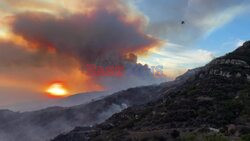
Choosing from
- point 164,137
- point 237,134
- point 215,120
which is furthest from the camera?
point 215,120

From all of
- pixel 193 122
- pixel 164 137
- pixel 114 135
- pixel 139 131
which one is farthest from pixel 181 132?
pixel 114 135

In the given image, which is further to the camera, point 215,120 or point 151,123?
point 151,123

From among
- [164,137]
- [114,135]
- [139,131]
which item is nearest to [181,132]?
[164,137]

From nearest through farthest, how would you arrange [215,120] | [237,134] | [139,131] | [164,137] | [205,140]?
[205,140]
[237,134]
[164,137]
[215,120]
[139,131]

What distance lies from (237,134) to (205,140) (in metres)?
29.4

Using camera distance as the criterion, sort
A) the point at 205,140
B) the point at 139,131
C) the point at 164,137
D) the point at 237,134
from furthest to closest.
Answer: the point at 139,131 < the point at 164,137 < the point at 237,134 < the point at 205,140

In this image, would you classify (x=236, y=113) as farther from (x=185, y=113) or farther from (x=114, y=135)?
(x=114, y=135)

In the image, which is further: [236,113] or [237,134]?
[236,113]

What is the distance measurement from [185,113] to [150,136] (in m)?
33.4

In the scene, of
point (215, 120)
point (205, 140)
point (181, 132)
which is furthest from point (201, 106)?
point (205, 140)

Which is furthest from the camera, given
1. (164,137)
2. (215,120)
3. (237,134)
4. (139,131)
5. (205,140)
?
(139,131)

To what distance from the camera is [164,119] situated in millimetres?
192625

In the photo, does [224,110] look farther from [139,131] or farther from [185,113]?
[139,131]

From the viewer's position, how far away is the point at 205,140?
385 ft
